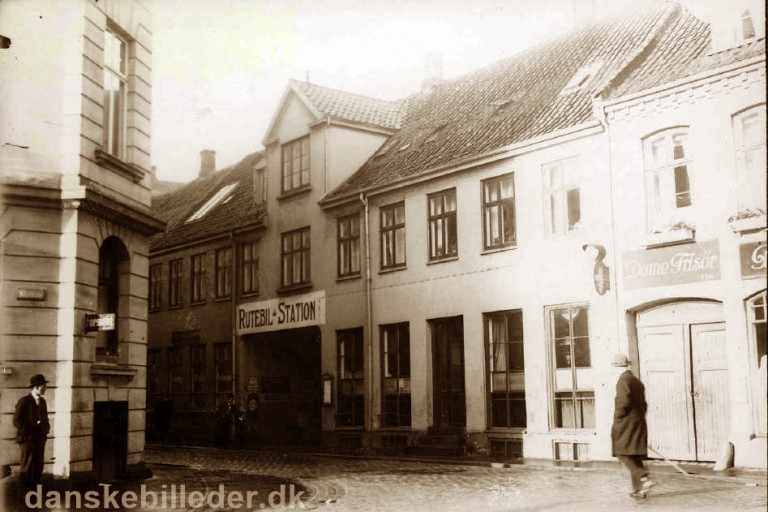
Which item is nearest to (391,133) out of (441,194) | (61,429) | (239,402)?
(441,194)

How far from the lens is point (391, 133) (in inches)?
1040

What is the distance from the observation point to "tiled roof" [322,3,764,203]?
17844 millimetres

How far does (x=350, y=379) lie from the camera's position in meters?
23.9

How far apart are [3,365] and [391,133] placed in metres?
15.6

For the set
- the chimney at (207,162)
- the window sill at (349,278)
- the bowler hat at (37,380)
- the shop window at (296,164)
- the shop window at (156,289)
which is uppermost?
the chimney at (207,162)

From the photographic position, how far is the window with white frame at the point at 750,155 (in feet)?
41.0

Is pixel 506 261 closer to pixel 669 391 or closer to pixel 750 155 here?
pixel 669 391

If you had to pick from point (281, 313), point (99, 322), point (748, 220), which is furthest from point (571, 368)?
point (281, 313)

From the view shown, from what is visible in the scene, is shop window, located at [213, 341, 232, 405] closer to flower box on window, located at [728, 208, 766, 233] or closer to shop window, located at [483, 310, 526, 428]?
shop window, located at [483, 310, 526, 428]

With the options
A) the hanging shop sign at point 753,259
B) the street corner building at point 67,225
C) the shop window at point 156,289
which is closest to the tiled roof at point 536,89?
the hanging shop sign at point 753,259

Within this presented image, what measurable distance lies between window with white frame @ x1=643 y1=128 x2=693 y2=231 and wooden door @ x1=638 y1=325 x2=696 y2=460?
2057 millimetres

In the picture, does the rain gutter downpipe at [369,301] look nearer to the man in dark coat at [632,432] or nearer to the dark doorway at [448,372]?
the dark doorway at [448,372]

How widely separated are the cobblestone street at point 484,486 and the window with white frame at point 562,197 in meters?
4.98

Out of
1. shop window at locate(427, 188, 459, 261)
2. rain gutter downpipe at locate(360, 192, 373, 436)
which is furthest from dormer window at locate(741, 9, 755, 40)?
rain gutter downpipe at locate(360, 192, 373, 436)
